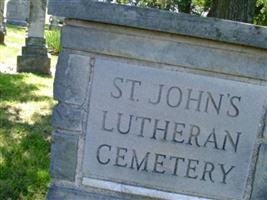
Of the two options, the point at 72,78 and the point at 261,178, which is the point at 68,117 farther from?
the point at 261,178

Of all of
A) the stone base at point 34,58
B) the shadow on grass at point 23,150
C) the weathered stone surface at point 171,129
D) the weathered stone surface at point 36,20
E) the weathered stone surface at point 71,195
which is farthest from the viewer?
the weathered stone surface at point 36,20

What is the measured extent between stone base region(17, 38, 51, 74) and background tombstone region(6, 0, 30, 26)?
40.7 feet

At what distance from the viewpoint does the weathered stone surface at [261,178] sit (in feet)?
9.53

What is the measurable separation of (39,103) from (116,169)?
4225mm

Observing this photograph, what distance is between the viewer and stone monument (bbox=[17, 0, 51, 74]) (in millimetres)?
9898

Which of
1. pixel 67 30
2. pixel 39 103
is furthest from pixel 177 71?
pixel 39 103

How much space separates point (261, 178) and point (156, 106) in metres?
0.77

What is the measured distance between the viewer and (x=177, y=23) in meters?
2.71

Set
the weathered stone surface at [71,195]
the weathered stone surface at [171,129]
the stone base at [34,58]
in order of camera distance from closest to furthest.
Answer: the weathered stone surface at [171,129] < the weathered stone surface at [71,195] < the stone base at [34,58]

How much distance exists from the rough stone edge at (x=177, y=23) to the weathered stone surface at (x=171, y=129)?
256 mm

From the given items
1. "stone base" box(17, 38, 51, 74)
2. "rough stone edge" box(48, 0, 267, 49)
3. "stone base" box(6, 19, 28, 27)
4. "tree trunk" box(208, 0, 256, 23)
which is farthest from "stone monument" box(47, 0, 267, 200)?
"stone base" box(6, 19, 28, 27)

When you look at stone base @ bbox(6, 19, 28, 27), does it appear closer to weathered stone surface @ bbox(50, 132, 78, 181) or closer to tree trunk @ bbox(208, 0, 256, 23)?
tree trunk @ bbox(208, 0, 256, 23)

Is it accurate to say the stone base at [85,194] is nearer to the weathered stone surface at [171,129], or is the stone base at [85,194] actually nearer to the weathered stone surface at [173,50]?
the weathered stone surface at [171,129]

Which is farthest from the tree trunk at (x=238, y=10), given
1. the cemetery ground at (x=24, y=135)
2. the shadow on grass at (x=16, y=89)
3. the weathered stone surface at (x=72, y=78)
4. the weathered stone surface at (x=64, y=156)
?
the shadow on grass at (x=16, y=89)
